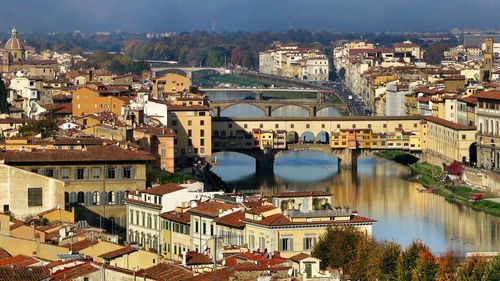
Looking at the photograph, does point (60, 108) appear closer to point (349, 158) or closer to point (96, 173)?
point (349, 158)

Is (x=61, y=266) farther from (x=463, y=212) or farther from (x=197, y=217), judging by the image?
(x=463, y=212)

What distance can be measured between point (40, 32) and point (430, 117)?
4529 inches

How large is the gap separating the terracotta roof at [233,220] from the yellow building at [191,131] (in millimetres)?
20225

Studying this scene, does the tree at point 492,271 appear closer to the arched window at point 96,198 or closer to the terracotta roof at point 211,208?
the terracotta roof at point 211,208

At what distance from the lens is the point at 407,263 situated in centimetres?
1555

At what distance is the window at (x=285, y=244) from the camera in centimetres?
1660

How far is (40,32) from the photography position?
158250 millimetres

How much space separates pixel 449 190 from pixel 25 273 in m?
24.1

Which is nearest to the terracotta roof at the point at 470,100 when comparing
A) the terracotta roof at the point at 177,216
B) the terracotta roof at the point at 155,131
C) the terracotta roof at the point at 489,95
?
the terracotta roof at the point at 489,95

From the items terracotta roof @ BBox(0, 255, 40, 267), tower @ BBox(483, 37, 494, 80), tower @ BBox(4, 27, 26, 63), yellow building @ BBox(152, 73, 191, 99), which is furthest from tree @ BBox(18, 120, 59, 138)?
tower @ BBox(4, 27, 26, 63)

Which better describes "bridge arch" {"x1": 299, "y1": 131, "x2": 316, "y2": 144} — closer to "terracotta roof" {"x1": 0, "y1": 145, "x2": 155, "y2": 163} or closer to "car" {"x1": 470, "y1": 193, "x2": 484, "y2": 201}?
"car" {"x1": 470, "y1": 193, "x2": 484, "y2": 201}

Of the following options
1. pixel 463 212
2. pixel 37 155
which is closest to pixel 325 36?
pixel 463 212

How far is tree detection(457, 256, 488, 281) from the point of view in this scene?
14.4 meters

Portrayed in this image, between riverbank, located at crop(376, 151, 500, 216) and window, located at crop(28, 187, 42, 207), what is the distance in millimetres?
13969
